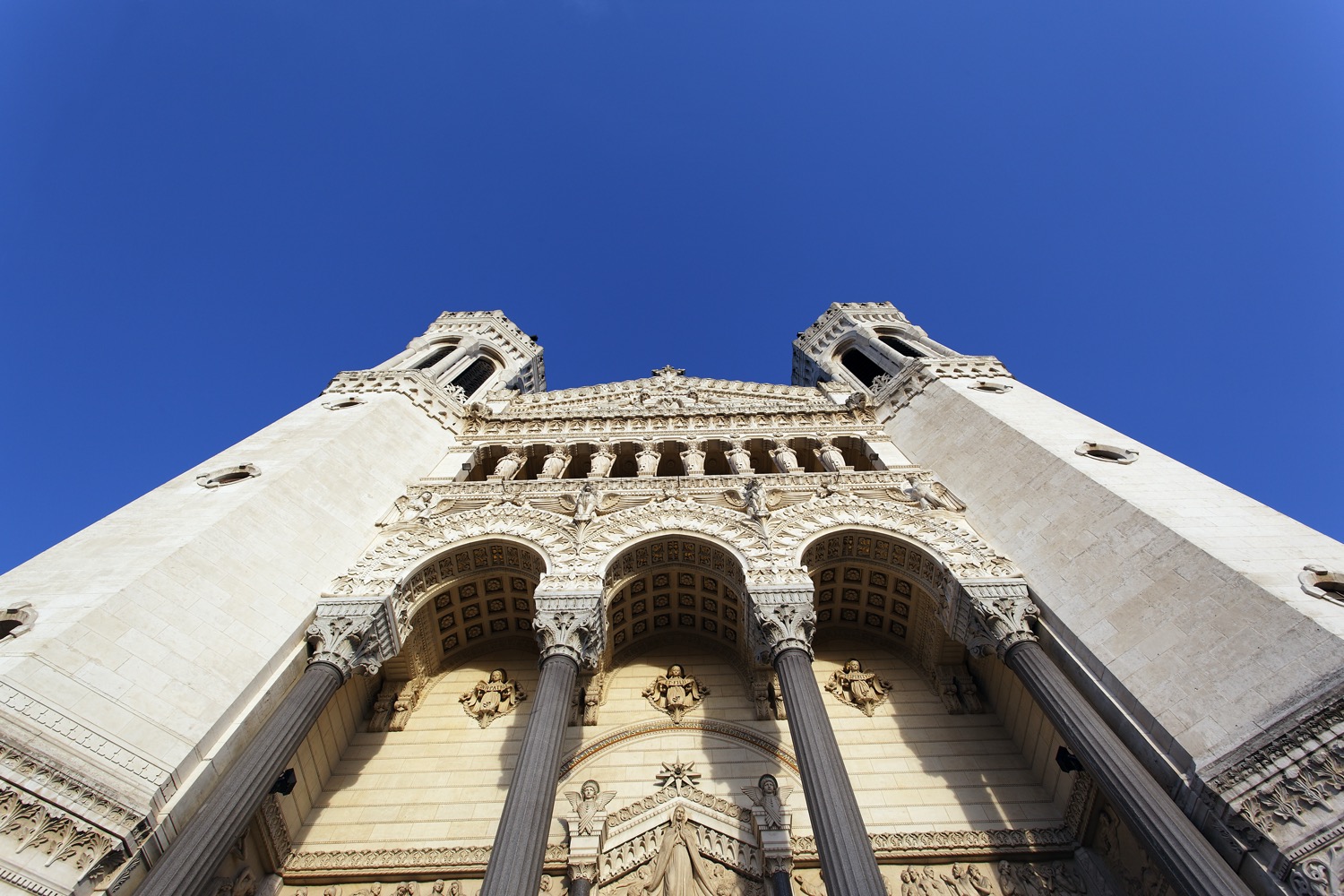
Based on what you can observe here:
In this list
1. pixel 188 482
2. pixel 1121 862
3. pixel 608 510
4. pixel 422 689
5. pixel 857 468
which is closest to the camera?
pixel 1121 862

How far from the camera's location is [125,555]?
31.7ft

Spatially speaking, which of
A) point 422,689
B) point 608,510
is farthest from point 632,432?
point 422,689

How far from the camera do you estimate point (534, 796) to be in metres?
7.99

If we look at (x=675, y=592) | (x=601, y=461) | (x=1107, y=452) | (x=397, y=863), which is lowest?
(x=397, y=863)

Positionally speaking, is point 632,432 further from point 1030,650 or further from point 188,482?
point 1030,650

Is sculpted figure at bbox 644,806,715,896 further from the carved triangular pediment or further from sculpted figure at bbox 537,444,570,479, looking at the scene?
the carved triangular pediment

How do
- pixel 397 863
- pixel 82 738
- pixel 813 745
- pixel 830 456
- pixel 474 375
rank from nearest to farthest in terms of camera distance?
pixel 82 738, pixel 813 745, pixel 397 863, pixel 830 456, pixel 474 375

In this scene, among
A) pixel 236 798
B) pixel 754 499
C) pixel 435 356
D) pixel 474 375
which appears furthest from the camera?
pixel 474 375

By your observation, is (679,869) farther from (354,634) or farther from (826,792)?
(354,634)

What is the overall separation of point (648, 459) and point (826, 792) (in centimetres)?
1021

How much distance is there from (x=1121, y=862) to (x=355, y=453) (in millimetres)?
15399

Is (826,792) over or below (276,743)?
below

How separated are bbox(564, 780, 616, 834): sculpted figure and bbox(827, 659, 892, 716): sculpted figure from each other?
182 inches

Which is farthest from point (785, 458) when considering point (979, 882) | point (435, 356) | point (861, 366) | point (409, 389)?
point (435, 356)
